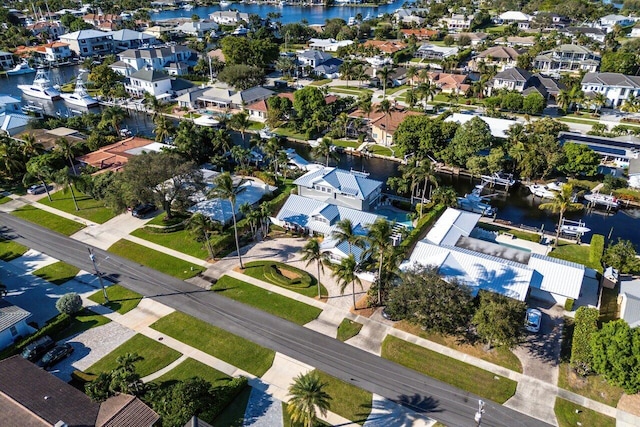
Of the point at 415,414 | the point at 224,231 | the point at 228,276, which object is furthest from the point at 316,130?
the point at 415,414

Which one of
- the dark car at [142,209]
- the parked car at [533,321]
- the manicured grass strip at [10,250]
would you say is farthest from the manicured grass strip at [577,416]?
the manicured grass strip at [10,250]

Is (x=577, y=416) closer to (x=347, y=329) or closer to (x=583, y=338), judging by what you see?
(x=583, y=338)

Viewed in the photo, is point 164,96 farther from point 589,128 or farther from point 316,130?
point 589,128

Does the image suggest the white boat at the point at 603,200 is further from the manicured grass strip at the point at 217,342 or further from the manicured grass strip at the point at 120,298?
the manicured grass strip at the point at 120,298

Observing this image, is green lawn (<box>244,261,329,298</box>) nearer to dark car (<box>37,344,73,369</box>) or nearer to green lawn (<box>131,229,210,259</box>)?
green lawn (<box>131,229,210,259</box>)

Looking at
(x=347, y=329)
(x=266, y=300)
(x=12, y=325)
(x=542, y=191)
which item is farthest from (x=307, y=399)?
(x=542, y=191)

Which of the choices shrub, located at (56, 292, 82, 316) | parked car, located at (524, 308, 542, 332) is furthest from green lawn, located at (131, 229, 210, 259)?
parked car, located at (524, 308, 542, 332)

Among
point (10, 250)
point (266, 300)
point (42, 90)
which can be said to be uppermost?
point (42, 90)
